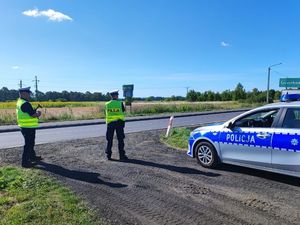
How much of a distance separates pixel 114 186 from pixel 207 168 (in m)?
2.48

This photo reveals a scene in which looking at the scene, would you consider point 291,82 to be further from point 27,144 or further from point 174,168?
point 27,144

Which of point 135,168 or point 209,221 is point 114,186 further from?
point 209,221

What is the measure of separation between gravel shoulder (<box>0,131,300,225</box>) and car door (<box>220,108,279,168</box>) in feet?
1.19

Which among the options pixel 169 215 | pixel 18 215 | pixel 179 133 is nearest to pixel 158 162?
pixel 169 215

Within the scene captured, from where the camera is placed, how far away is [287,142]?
6.40 m

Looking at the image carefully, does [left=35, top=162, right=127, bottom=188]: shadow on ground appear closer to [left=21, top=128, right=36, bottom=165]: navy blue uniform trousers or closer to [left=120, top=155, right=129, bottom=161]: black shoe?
[left=21, top=128, right=36, bottom=165]: navy blue uniform trousers

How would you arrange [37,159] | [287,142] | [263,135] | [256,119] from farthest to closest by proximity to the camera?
[37,159]
[256,119]
[263,135]
[287,142]

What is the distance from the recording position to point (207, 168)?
26.0ft

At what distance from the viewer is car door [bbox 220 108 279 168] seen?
6.82 m

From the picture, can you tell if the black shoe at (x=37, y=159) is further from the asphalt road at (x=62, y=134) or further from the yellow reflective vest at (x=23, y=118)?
the asphalt road at (x=62, y=134)

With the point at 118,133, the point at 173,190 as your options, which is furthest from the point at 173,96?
the point at 173,190

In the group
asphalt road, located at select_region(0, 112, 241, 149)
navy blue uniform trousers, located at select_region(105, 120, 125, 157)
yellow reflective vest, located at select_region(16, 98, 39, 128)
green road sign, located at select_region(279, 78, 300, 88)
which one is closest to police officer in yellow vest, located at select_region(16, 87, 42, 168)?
yellow reflective vest, located at select_region(16, 98, 39, 128)

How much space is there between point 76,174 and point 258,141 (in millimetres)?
3806

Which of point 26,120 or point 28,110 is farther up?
point 28,110
